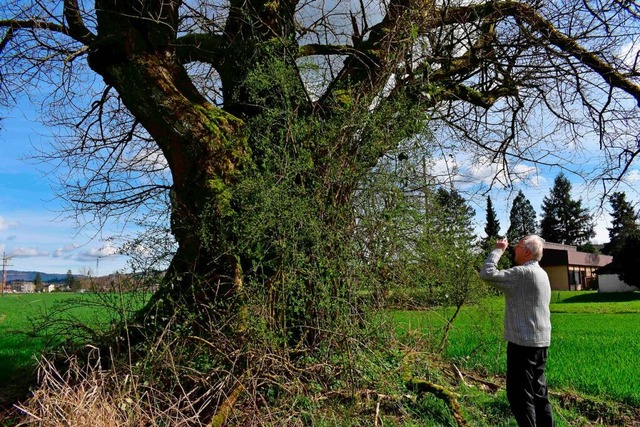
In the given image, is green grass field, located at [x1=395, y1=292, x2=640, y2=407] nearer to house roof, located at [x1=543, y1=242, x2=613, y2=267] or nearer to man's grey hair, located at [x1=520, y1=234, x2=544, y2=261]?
man's grey hair, located at [x1=520, y1=234, x2=544, y2=261]

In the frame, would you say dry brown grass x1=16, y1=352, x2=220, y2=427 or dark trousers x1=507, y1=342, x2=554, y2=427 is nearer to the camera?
dry brown grass x1=16, y1=352, x2=220, y2=427

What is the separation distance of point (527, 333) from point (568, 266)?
2144 inches

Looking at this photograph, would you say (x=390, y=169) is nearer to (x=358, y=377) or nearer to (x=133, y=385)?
(x=358, y=377)

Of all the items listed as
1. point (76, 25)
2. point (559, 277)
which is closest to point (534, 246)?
point (76, 25)

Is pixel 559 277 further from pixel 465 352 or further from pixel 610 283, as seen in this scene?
pixel 465 352

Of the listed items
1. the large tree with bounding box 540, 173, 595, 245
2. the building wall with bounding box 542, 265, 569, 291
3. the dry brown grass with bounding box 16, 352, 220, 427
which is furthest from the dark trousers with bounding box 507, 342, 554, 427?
the large tree with bounding box 540, 173, 595, 245

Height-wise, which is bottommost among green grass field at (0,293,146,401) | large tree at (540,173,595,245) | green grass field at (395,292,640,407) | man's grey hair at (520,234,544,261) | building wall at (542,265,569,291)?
green grass field at (395,292,640,407)

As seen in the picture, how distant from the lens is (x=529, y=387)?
4.52m

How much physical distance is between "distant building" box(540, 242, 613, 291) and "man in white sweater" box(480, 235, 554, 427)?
4896 centimetres

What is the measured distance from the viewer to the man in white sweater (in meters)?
4.50

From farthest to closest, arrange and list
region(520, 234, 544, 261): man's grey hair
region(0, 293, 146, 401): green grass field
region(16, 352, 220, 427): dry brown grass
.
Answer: region(0, 293, 146, 401): green grass field, region(520, 234, 544, 261): man's grey hair, region(16, 352, 220, 427): dry brown grass

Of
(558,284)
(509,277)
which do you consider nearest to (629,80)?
(509,277)

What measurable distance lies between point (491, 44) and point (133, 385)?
20.1 feet

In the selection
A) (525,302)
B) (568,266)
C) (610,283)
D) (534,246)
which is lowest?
(525,302)
